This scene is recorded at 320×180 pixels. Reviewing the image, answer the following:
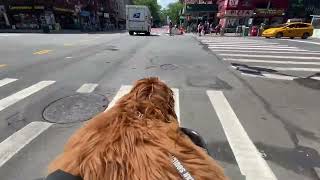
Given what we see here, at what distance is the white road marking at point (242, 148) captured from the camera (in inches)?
159

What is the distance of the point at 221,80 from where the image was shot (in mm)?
9977

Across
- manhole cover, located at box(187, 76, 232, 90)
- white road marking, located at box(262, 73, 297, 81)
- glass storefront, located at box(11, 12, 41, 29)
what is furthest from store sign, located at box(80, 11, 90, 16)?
white road marking, located at box(262, 73, 297, 81)

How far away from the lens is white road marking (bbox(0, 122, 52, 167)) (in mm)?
4555

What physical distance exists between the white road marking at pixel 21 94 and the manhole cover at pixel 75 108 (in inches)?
42.4

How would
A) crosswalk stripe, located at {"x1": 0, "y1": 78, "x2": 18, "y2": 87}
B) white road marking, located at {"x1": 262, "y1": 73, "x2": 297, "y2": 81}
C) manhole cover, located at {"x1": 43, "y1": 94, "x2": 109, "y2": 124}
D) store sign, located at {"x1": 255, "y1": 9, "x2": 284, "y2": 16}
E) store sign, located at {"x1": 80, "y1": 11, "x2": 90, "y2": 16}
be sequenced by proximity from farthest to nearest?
store sign, located at {"x1": 80, "y1": 11, "x2": 90, "y2": 16} < store sign, located at {"x1": 255, "y1": 9, "x2": 284, "y2": 16} < white road marking, located at {"x1": 262, "y1": 73, "x2": 297, "y2": 81} < crosswalk stripe, located at {"x1": 0, "y1": 78, "x2": 18, "y2": 87} < manhole cover, located at {"x1": 43, "y1": 94, "x2": 109, "y2": 124}

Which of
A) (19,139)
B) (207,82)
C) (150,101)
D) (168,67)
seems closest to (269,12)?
(168,67)

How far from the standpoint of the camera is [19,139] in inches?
200

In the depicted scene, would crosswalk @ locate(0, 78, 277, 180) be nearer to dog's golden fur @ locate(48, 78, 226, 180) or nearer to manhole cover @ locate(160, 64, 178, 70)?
dog's golden fur @ locate(48, 78, 226, 180)

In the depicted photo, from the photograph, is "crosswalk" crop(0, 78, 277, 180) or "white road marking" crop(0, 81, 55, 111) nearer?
"crosswalk" crop(0, 78, 277, 180)

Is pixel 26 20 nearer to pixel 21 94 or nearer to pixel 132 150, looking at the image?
pixel 21 94

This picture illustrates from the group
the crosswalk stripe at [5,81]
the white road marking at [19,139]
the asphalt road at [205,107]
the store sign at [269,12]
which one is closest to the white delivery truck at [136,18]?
the asphalt road at [205,107]

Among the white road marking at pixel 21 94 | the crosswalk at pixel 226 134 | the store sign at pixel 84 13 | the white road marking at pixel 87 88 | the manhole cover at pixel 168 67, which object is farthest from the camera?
the store sign at pixel 84 13

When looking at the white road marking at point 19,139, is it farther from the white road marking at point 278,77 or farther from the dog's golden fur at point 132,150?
the white road marking at point 278,77

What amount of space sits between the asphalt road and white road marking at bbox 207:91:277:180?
15 millimetres
